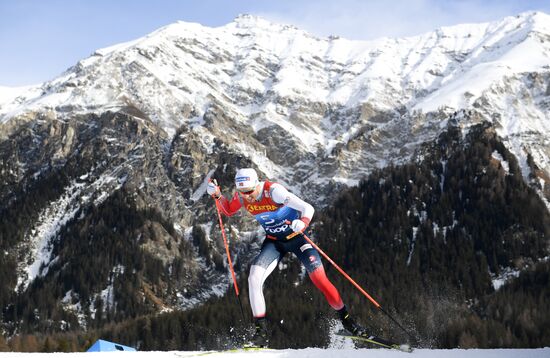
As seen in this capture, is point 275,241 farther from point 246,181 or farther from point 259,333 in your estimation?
point 259,333

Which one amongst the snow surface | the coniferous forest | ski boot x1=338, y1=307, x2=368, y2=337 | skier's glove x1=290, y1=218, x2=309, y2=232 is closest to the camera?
the snow surface

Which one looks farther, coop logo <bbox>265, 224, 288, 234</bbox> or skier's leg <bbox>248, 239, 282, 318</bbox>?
coop logo <bbox>265, 224, 288, 234</bbox>

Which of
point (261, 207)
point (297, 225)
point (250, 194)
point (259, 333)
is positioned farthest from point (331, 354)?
point (250, 194)

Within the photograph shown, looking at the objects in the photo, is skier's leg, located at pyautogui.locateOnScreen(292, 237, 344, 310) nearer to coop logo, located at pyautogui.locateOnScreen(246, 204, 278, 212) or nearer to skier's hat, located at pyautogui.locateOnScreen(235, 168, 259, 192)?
coop logo, located at pyautogui.locateOnScreen(246, 204, 278, 212)

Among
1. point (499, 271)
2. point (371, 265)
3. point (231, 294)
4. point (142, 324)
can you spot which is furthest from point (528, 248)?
point (142, 324)

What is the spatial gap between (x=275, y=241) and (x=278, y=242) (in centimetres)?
8

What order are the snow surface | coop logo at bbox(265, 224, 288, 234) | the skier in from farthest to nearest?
1. coop logo at bbox(265, 224, 288, 234)
2. the skier
3. the snow surface

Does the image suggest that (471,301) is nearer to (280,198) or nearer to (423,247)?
(423,247)

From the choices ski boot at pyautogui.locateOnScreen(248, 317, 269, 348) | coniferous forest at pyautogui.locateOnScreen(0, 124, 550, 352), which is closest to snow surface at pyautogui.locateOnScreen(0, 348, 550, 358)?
ski boot at pyautogui.locateOnScreen(248, 317, 269, 348)

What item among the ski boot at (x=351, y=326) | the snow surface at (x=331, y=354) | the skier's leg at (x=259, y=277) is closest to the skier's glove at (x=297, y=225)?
the skier's leg at (x=259, y=277)

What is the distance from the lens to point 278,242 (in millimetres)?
15984

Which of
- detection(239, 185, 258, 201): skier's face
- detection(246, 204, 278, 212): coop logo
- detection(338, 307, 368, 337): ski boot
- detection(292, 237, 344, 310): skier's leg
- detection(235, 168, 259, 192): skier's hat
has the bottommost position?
detection(338, 307, 368, 337): ski boot

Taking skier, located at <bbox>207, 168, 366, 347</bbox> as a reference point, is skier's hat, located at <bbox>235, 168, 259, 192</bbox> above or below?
above

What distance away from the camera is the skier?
15.1 m
